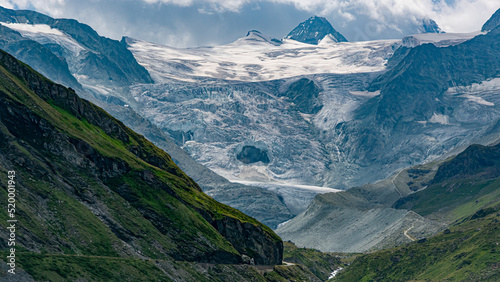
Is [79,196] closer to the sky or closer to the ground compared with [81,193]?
closer to the ground

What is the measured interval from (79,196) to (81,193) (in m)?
1.83

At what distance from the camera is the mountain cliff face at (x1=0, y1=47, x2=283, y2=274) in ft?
463

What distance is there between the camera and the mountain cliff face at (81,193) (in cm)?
14100

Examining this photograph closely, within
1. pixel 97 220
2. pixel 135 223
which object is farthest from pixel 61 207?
pixel 135 223

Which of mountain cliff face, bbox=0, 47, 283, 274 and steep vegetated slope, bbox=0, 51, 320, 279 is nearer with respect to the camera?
steep vegetated slope, bbox=0, 51, 320, 279

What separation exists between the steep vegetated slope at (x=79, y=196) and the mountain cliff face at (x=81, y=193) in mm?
265

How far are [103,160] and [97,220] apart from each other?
28712 millimetres

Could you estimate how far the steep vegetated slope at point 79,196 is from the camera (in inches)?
5408

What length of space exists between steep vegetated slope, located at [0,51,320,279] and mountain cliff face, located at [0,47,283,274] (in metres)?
0.27

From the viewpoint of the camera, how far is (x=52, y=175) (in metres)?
155

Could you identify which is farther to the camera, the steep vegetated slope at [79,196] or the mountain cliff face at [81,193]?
the mountain cliff face at [81,193]

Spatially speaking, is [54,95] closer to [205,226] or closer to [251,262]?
[205,226]

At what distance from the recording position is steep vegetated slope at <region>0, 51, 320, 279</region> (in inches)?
5408

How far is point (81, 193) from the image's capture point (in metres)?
161
